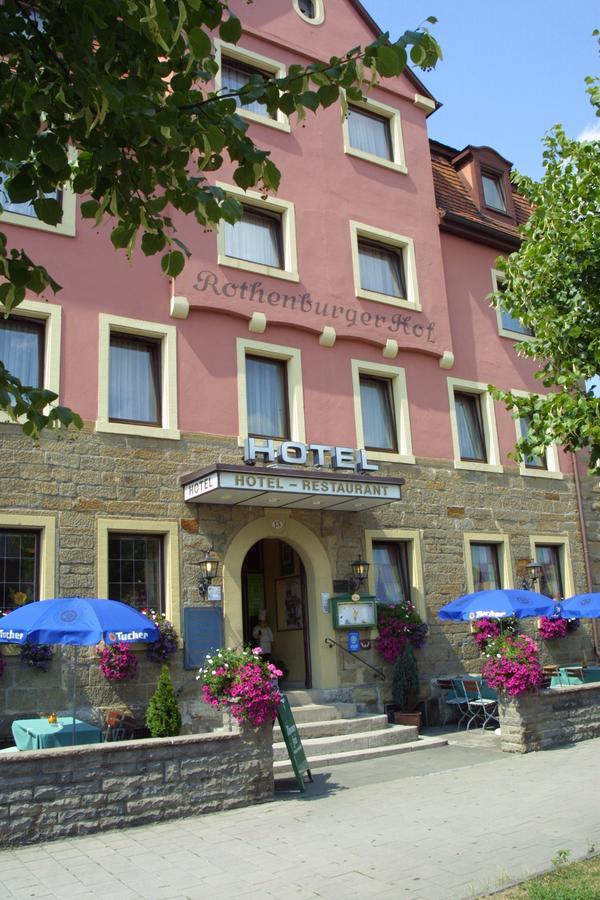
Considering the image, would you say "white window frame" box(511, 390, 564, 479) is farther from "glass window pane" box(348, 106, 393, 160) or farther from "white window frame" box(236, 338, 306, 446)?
"glass window pane" box(348, 106, 393, 160)

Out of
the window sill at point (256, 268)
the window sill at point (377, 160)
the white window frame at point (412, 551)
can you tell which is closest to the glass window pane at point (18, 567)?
the window sill at point (256, 268)

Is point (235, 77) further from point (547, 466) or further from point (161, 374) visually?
point (547, 466)

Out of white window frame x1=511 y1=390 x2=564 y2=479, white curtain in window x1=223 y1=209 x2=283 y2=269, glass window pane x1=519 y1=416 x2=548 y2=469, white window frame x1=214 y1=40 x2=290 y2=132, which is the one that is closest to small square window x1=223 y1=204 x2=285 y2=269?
white curtain in window x1=223 y1=209 x2=283 y2=269

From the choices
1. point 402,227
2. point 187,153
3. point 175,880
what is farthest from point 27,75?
point 402,227

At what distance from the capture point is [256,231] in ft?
47.8

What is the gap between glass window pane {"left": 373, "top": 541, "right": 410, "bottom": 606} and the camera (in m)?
14.5

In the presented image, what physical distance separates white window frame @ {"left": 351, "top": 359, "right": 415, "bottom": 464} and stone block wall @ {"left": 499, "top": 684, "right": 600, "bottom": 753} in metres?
4.84

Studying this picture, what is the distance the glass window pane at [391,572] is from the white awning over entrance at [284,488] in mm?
1473

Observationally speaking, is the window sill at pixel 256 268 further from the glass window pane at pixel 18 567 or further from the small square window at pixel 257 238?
the glass window pane at pixel 18 567

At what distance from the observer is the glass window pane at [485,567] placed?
15.8 m

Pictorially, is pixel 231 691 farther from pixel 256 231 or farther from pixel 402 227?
pixel 402 227

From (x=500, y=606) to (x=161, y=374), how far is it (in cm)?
631

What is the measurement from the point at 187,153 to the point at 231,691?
19.2 ft

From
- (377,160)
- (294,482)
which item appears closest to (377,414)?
(294,482)
